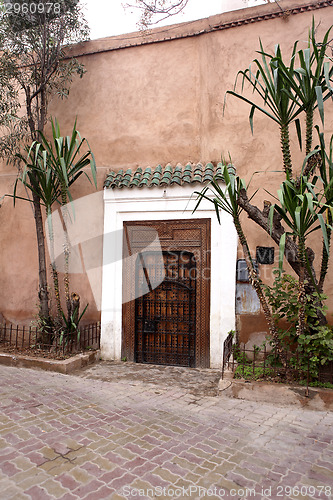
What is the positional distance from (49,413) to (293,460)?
2.43 meters

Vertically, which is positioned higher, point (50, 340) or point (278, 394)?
point (50, 340)

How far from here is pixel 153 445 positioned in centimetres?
322

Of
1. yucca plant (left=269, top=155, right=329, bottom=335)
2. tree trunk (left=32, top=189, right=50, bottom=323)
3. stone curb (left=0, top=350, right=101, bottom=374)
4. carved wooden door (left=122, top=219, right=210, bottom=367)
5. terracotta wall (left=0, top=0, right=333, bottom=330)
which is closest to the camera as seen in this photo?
yucca plant (left=269, top=155, right=329, bottom=335)

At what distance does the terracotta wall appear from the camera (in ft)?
19.8

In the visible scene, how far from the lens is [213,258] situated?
6.11 meters

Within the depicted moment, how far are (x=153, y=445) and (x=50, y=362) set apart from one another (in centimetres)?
280

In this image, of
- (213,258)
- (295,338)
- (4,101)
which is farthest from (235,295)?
(4,101)

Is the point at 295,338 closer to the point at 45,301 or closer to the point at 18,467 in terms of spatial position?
the point at 18,467

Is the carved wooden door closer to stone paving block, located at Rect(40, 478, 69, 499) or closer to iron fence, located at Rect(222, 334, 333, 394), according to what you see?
iron fence, located at Rect(222, 334, 333, 394)

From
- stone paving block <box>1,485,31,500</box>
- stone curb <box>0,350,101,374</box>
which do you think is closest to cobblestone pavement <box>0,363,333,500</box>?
stone paving block <box>1,485,31,500</box>

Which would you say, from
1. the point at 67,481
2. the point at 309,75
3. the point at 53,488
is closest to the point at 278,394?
the point at 67,481

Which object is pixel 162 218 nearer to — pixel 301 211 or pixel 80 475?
pixel 301 211

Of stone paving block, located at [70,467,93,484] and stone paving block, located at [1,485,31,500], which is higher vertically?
stone paving block, located at [1,485,31,500]

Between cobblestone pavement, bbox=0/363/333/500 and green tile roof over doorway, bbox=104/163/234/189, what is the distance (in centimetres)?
323
